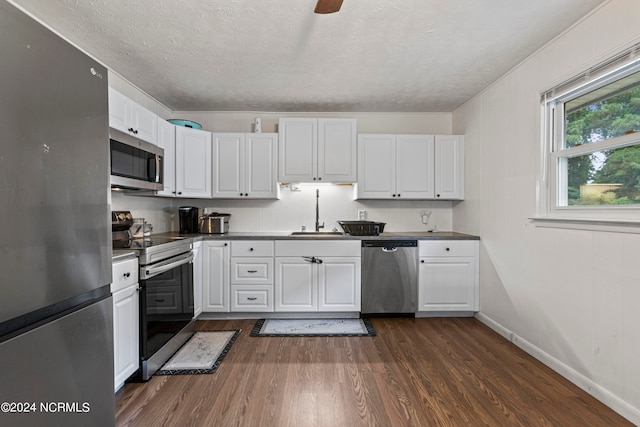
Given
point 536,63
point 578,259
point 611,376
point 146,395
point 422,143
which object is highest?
point 536,63

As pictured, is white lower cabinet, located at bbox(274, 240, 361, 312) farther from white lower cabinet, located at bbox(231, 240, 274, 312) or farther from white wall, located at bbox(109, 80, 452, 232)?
white wall, located at bbox(109, 80, 452, 232)

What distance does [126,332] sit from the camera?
6.13 ft

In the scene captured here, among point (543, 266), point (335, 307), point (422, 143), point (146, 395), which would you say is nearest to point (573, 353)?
point (543, 266)

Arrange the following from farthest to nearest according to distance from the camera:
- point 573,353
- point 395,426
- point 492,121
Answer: point 492,121 → point 573,353 → point 395,426

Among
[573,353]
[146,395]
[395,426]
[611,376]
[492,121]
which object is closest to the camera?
[395,426]

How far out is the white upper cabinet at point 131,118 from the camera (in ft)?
7.06

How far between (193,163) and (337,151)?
1569mm

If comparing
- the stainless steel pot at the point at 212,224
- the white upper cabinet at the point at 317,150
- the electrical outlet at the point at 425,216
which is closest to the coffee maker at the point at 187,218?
the stainless steel pot at the point at 212,224

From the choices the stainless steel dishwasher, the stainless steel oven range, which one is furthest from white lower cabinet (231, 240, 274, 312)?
the stainless steel dishwasher

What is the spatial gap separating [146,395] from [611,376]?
109 inches

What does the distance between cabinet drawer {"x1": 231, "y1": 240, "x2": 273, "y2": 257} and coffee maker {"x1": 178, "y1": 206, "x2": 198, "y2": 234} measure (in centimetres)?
65

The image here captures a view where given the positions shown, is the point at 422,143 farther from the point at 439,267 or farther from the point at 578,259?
the point at 578,259

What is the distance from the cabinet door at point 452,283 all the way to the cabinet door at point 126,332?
2.55 metres

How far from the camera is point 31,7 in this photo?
180 centimetres
